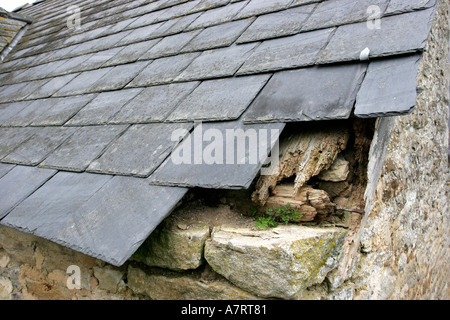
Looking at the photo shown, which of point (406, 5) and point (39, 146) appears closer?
point (406, 5)

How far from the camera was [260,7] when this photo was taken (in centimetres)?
236

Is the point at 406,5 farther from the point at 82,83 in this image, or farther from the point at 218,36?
the point at 82,83

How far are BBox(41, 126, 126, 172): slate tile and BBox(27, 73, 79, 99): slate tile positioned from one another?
3.76 feet

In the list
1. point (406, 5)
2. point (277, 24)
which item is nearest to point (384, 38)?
point (406, 5)

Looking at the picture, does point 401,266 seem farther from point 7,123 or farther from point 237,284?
point 7,123

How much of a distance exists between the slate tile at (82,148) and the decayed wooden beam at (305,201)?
3.29 feet

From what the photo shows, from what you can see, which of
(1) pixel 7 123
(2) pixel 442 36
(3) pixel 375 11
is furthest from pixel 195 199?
(2) pixel 442 36

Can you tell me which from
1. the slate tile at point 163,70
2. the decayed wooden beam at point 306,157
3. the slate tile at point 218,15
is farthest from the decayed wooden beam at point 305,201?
the slate tile at point 218,15

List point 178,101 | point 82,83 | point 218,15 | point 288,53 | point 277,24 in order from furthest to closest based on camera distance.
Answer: point 82,83 → point 218,15 → point 277,24 → point 178,101 → point 288,53

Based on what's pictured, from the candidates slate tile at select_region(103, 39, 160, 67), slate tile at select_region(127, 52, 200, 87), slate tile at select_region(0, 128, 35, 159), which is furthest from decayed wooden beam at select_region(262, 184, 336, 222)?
slate tile at select_region(0, 128, 35, 159)

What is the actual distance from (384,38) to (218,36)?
1212mm

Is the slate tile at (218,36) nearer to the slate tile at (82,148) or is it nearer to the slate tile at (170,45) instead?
the slate tile at (170,45)

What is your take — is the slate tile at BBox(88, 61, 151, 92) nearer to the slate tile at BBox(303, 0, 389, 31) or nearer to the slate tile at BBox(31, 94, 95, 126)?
the slate tile at BBox(31, 94, 95, 126)

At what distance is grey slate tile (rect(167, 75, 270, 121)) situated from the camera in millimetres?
1543
